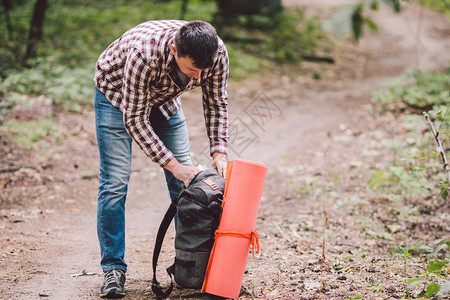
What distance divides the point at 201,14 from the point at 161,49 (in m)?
12.1

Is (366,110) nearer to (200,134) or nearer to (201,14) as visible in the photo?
(200,134)

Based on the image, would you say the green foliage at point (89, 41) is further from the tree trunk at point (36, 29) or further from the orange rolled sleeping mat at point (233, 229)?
the orange rolled sleeping mat at point (233, 229)

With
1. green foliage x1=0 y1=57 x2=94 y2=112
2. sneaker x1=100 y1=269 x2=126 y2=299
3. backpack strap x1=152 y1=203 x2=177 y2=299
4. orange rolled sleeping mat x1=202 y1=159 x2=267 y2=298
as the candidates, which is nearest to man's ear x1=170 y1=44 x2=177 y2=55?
orange rolled sleeping mat x1=202 y1=159 x2=267 y2=298

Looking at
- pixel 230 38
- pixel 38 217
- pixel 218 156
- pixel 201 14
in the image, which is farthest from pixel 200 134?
pixel 201 14

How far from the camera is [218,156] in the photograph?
2941 mm

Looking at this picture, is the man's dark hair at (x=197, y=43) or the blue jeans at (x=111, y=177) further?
Answer: the blue jeans at (x=111, y=177)

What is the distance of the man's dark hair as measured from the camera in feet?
7.57

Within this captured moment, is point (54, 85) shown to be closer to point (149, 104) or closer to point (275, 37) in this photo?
point (149, 104)

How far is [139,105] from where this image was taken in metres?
2.58

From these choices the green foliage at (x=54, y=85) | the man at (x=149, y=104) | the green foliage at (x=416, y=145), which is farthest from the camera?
the green foliage at (x=54, y=85)

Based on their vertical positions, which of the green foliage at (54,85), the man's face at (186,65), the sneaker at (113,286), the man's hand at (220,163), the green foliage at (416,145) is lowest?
the green foliage at (54,85)

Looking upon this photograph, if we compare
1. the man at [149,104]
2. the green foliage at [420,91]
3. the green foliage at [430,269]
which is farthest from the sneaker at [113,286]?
the green foliage at [420,91]

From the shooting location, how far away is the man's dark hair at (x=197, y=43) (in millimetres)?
2307

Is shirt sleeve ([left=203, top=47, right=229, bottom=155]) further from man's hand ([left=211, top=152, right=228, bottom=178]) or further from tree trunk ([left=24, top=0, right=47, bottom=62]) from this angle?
tree trunk ([left=24, top=0, right=47, bottom=62])
